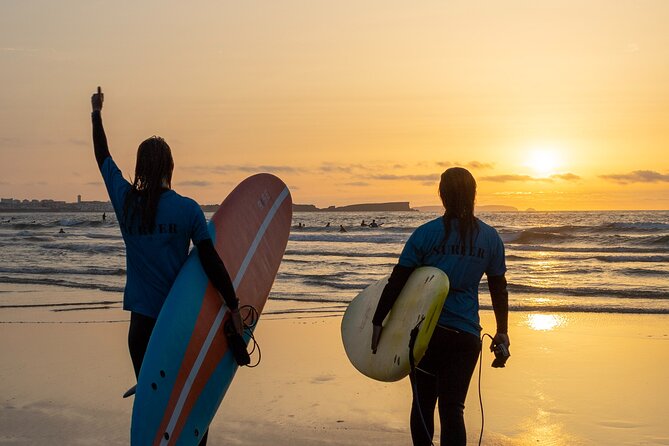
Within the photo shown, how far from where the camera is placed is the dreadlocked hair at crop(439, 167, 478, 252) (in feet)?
11.0

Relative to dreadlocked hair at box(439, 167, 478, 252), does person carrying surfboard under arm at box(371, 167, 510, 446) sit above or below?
below

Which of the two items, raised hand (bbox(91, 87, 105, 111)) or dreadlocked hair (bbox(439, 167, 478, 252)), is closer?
dreadlocked hair (bbox(439, 167, 478, 252))

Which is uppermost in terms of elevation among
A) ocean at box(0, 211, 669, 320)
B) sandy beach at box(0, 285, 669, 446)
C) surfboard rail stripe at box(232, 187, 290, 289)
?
surfboard rail stripe at box(232, 187, 290, 289)

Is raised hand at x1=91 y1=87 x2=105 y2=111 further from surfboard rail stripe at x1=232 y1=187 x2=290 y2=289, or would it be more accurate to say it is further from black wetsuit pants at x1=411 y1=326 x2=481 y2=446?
black wetsuit pants at x1=411 y1=326 x2=481 y2=446

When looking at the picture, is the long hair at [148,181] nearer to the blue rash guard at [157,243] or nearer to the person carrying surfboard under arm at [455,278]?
the blue rash guard at [157,243]

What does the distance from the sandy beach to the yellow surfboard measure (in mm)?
1065

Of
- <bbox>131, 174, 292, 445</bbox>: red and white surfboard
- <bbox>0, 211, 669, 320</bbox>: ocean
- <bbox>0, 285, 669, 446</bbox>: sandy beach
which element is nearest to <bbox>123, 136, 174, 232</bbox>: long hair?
<bbox>131, 174, 292, 445</bbox>: red and white surfboard

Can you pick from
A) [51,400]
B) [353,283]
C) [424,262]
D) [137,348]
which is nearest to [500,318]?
[424,262]

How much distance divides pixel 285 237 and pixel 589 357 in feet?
11.7

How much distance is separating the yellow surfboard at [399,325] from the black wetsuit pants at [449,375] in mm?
66

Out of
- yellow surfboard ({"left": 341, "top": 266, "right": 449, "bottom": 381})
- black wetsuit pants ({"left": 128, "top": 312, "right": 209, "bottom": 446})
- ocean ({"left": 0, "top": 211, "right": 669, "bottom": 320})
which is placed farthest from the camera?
ocean ({"left": 0, "top": 211, "right": 669, "bottom": 320})

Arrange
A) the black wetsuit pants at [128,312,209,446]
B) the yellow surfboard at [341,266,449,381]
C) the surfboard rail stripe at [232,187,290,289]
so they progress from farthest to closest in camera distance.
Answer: the surfboard rail stripe at [232,187,290,289]
the black wetsuit pants at [128,312,209,446]
the yellow surfboard at [341,266,449,381]

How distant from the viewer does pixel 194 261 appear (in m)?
3.55

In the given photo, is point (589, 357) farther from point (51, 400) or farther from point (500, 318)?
point (51, 400)
